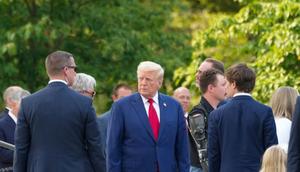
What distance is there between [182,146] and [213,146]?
0.51 m

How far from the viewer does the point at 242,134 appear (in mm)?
12141

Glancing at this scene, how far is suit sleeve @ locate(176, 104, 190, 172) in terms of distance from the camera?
12.6 metres

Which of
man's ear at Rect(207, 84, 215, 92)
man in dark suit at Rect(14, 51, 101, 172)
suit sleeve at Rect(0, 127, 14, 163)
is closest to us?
man in dark suit at Rect(14, 51, 101, 172)

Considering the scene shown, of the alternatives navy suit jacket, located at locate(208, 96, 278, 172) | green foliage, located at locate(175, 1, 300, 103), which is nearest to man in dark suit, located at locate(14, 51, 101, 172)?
navy suit jacket, located at locate(208, 96, 278, 172)

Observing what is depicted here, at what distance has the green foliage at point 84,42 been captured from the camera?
83.4 feet

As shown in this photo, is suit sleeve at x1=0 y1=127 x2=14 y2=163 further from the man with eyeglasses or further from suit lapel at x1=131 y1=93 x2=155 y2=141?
suit lapel at x1=131 y1=93 x2=155 y2=141

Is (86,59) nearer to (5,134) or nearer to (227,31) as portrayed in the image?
(227,31)

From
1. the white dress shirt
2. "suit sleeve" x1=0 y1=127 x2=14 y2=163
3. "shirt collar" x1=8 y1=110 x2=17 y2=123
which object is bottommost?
"suit sleeve" x1=0 y1=127 x2=14 y2=163

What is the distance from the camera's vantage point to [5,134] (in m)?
15.3

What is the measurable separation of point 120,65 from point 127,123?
14.1 meters

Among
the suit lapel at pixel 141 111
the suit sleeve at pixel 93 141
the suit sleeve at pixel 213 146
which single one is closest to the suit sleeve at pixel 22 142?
the suit sleeve at pixel 93 141

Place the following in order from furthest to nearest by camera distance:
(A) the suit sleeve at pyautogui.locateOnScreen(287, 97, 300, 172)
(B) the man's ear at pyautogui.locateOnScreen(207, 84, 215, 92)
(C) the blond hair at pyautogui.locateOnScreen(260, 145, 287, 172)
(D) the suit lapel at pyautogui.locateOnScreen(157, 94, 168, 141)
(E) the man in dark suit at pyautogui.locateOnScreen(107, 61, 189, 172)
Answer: (B) the man's ear at pyautogui.locateOnScreen(207, 84, 215, 92) → (D) the suit lapel at pyautogui.locateOnScreen(157, 94, 168, 141) → (E) the man in dark suit at pyautogui.locateOnScreen(107, 61, 189, 172) → (C) the blond hair at pyautogui.locateOnScreen(260, 145, 287, 172) → (A) the suit sleeve at pyautogui.locateOnScreen(287, 97, 300, 172)

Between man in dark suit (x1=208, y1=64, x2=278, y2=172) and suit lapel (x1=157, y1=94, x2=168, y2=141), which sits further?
suit lapel (x1=157, y1=94, x2=168, y2=141)

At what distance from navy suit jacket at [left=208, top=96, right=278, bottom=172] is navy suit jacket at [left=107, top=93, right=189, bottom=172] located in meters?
0.50
